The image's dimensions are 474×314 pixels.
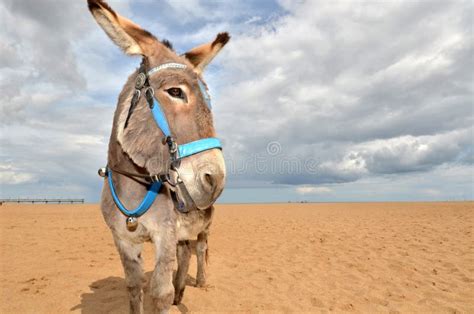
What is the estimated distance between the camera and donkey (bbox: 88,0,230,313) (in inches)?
97.5

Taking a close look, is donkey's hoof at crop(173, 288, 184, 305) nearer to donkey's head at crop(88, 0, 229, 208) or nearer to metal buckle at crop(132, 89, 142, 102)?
donkey's head at crop(88, 0, 229, 208)

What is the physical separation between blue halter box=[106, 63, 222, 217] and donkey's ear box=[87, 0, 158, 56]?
24 cm

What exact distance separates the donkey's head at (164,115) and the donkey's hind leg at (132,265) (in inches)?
42.4

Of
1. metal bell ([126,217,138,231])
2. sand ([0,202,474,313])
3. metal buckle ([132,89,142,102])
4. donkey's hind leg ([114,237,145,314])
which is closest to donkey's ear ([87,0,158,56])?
metal buckle ([132,89,142,102])

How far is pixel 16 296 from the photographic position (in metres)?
6.33

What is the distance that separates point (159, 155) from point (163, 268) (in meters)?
A: 1.04

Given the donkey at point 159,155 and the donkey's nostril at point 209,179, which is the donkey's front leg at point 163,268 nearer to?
the donkey at point 159,155

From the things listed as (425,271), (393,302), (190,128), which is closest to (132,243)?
(190,128)

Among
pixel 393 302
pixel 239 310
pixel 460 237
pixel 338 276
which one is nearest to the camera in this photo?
pixel 239 310

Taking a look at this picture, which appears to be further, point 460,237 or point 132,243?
point 460,237

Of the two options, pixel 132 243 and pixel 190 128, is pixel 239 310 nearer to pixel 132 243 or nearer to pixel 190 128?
pixel 132 243

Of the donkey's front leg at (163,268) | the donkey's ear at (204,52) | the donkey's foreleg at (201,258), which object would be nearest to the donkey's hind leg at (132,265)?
the donkey's front leg at (163,268)

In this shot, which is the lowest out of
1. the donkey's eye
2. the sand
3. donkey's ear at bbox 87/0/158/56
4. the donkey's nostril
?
the sand

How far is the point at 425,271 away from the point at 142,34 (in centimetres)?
910
